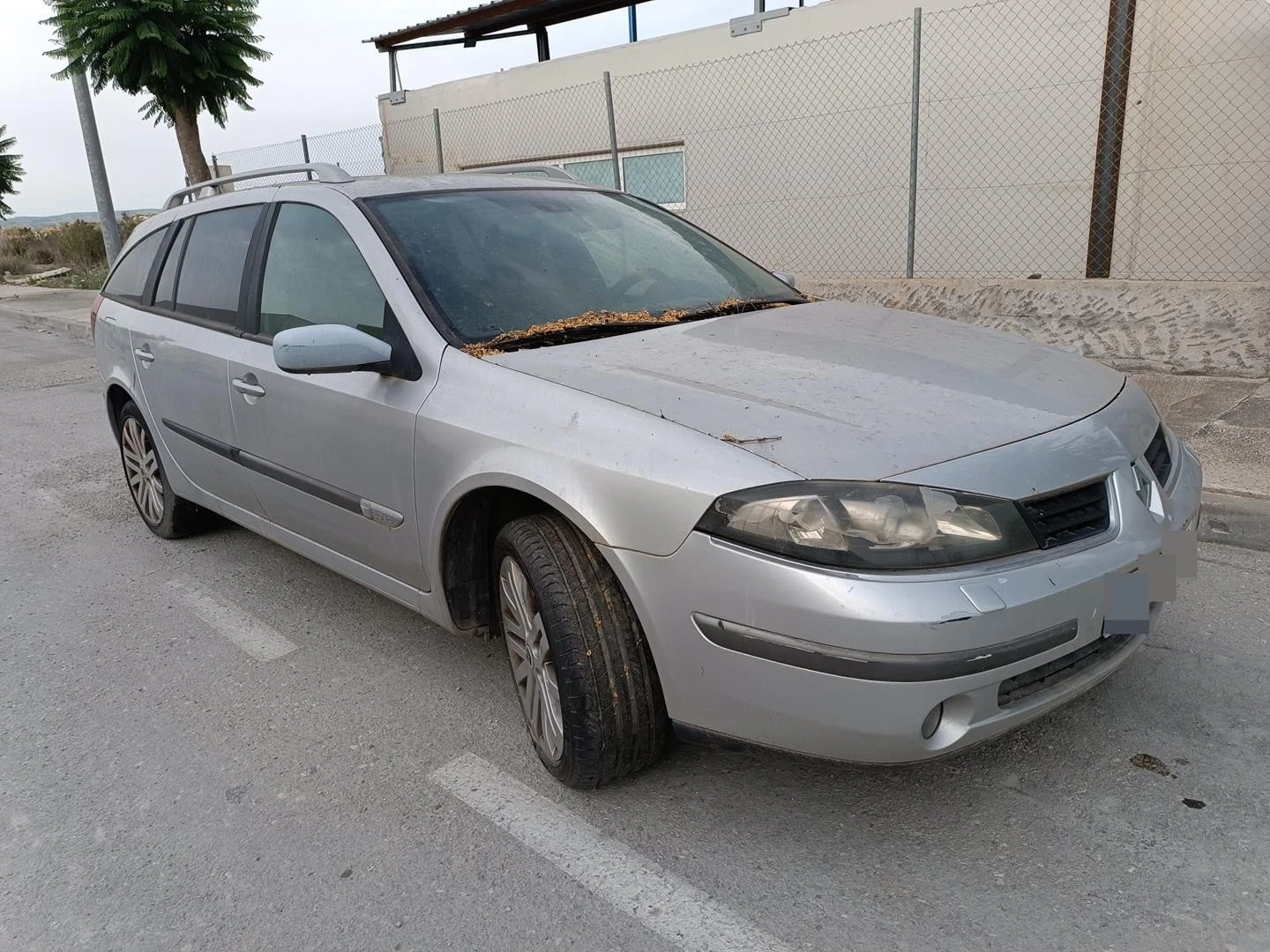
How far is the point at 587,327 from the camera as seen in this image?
9.57 ft

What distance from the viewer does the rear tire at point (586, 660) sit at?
234 cm

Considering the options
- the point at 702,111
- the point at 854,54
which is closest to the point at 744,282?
the point at 854,54

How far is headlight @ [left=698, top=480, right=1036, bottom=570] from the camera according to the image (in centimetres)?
201

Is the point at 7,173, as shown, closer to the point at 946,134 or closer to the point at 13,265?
the point at 13,265

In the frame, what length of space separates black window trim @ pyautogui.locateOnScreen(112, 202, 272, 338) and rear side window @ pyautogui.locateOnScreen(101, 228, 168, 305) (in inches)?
1.8

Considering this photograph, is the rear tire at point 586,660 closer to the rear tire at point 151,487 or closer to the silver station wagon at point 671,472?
the silver station wagon at point 671,472

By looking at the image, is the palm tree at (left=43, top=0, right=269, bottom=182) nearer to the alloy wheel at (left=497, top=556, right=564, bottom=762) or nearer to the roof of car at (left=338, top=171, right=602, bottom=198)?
the roof of car at (left=338, top=171, right=602, bottom=198)

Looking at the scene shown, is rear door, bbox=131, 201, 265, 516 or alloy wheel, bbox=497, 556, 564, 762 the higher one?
rear door, bbox=131, 201, 265, 516

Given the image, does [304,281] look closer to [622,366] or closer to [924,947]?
[622,366]

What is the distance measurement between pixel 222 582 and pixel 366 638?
3.26 ft

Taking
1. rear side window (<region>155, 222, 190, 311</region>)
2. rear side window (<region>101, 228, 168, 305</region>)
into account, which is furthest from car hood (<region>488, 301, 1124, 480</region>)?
rear side window (<region>101, 228, 168, 305</region>)

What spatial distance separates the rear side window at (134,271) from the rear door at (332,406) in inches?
51.2

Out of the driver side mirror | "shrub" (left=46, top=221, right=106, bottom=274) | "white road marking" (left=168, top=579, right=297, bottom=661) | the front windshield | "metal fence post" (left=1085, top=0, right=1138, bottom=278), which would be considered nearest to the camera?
the driver side mirror

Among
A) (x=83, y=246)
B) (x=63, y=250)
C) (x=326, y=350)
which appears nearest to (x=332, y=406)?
(x=326, y=350)
